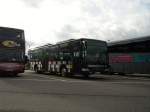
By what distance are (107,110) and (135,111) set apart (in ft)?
2.76

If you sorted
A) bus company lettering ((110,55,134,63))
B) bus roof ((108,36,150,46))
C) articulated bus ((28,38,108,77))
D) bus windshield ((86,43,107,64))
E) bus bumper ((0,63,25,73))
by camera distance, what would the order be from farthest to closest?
bus company lettering ((110,55,134,63)), bus roof ((108,36,150,46)), bus bumper ((0,63,25,73)), bus windshield ((86,43,107,64)), articulated bus ((28,38,108,77))

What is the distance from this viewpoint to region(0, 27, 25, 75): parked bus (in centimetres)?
2486

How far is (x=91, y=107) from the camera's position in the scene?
33.0ft

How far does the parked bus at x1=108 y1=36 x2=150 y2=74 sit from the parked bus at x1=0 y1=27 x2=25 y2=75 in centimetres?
1019

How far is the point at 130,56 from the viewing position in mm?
29531

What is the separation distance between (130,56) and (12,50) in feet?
36.7

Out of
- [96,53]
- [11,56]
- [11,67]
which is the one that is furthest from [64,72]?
[11,56]

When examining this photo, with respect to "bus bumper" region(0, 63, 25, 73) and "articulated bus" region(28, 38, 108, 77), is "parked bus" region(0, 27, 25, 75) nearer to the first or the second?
"bus bumper" region(0, 63, 25, 73)

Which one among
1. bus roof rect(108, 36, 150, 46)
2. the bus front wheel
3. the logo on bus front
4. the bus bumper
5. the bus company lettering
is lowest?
the bus front wheel

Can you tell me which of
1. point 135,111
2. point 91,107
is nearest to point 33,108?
point 91,107

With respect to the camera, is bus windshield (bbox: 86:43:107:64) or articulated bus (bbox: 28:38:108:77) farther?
bus windshield (bbox: 86:43:107:64)

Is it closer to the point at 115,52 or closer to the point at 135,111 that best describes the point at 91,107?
the point at 135,111

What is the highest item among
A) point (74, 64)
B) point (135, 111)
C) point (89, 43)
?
point (89, 43)

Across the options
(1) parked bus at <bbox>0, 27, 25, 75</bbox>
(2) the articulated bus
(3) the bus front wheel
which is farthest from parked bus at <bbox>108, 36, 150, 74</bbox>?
(1) parked bus at <bbox>0, 27, 25, 75</bbox>
